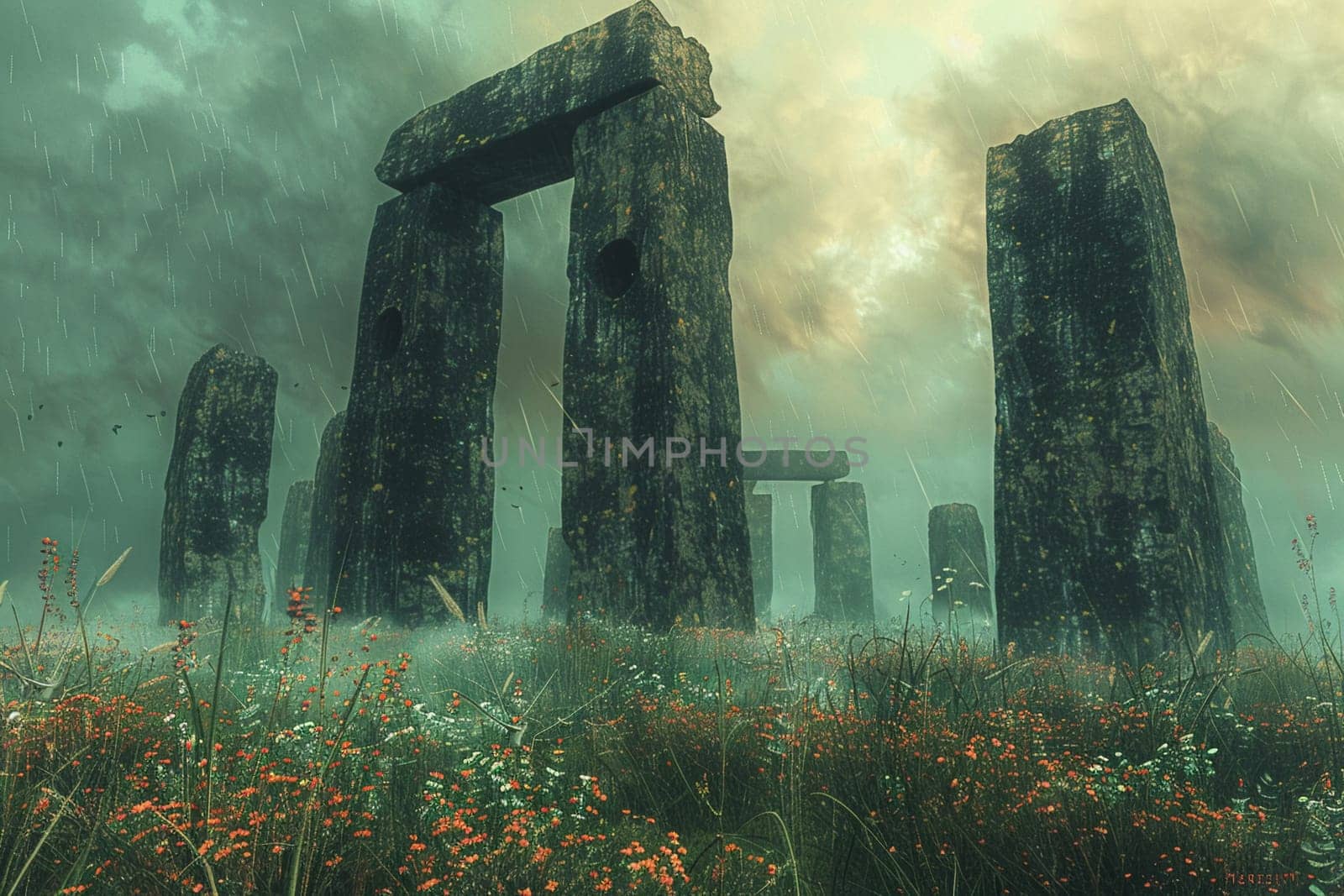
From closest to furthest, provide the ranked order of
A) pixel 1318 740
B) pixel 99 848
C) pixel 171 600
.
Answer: pixel 99 848 < pixel 1318 740 < pixel 171 600

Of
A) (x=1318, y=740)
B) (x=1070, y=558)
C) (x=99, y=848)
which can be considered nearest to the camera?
(x=99, y=848)

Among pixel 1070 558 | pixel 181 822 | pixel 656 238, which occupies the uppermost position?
pixel 656 238

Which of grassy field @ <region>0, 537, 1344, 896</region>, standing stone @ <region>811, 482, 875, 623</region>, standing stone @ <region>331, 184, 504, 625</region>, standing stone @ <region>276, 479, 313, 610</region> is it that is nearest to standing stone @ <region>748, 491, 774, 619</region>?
standing stone @ <region>811, 482, 875, 623</region>

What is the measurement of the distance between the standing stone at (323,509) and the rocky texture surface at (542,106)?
445cm

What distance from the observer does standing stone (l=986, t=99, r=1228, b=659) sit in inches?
227

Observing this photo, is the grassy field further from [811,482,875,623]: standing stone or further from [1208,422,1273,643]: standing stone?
[811,482,875,623]: standing stone

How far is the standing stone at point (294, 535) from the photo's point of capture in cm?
1634

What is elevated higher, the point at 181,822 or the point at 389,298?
the point at 389,298

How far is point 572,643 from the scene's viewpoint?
472 cm

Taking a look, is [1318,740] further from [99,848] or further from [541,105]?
[541,105]

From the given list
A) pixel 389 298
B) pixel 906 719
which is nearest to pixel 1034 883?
pixel 906 719

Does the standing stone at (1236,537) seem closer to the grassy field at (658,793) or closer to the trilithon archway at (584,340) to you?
the trilithon archway at (584,340)

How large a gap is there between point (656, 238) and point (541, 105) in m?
1.80

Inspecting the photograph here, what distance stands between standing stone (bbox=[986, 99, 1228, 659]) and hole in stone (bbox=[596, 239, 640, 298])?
2.59 metres
